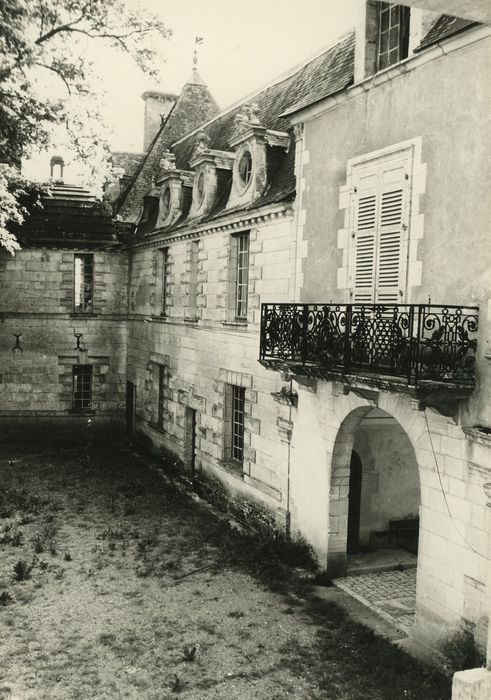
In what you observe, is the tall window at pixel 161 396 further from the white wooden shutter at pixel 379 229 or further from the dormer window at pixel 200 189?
the white wooden shutter at pixel 379 229

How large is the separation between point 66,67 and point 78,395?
13.0m

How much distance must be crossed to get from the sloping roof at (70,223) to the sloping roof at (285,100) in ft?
12.4

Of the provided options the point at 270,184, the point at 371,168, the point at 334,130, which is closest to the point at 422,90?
the point at 371,168

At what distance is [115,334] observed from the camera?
2077 centimetres

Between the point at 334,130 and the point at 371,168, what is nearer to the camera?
the point at 371,168

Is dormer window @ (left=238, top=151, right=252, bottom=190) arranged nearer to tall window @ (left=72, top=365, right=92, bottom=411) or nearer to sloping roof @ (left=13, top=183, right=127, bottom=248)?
sloping roof @ (left=13, top=183, right=127, bottom=248)

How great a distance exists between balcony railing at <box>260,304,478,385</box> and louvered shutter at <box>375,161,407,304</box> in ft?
1.10

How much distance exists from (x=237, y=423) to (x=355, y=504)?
11.0 feet

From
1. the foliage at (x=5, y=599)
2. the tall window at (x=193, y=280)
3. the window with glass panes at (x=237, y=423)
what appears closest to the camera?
the foliage at (x=5, y=599)

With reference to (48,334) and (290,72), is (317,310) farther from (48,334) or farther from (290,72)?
(48,334)

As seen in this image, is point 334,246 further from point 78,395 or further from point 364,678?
point 78,395

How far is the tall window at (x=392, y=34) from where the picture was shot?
8.69 m

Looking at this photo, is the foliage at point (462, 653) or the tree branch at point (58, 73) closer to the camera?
the foliage at point (462, 653)

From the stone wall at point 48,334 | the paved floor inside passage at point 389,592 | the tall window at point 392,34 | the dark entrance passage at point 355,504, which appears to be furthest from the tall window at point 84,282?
the tall window at point 392,34
